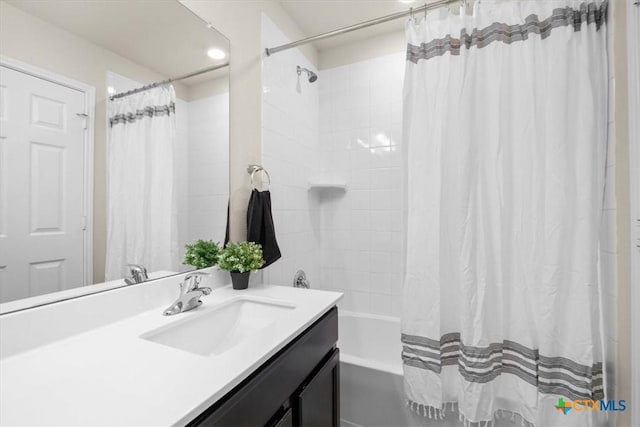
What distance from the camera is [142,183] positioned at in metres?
1.08

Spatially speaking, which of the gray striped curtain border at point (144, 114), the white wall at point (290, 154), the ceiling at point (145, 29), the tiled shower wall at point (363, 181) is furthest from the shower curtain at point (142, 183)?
the tiled shower wall at point (363, 181)

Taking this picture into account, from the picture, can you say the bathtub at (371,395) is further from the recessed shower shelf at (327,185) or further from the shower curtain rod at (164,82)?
the shower curtain rod at (164,82)

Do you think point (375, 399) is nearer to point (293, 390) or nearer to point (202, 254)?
point (293, 390)

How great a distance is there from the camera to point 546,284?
50.6 inches

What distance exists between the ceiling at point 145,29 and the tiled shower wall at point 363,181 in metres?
1.16

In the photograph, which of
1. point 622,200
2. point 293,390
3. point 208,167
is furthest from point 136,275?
point 622,200

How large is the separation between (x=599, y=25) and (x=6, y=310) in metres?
2.31

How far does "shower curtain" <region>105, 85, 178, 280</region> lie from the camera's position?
978 mm

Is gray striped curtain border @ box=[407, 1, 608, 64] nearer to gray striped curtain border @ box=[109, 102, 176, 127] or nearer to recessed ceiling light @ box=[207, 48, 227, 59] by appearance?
recessed ceiling light @ box=[207, 48, 227, 59]

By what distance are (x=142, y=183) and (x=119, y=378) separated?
27.2 inches

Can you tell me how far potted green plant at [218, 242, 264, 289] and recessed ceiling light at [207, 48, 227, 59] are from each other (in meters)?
0.88

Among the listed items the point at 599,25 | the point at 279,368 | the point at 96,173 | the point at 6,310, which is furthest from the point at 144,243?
the point at 599,25

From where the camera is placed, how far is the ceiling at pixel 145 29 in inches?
34.0

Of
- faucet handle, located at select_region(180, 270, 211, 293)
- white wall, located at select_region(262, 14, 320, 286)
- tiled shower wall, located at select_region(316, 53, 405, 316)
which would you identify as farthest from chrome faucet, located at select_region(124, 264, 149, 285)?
tiled shower wall, located at select_region(316, 53, 405, 316)
